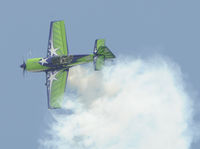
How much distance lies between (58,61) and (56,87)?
2.93 m

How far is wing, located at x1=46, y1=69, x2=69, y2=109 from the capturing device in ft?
367

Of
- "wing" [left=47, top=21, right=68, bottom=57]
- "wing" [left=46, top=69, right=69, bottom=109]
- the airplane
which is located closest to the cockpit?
the airplane

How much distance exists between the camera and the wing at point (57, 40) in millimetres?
113938

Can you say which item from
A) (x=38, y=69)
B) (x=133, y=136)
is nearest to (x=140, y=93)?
(x=133, y=136)

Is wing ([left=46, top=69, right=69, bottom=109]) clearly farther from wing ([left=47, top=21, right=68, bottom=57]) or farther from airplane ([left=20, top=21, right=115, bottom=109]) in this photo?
wing ([left=47, top=21, right=68, bottom=57])

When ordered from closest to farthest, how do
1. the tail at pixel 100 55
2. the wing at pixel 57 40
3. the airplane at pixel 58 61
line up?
the tail at pixel 100 55 → the airplane at pixel 58 61 → the wing at pixel 57 40

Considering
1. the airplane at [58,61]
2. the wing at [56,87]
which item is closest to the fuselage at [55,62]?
the airplane at [58,61]

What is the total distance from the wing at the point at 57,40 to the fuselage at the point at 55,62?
95 cm

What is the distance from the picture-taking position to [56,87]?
11275 cm

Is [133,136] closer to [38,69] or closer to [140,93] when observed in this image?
[140,93]

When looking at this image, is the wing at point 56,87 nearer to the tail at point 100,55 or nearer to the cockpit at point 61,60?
the cockpit at point 61,60

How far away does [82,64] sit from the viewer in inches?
4461

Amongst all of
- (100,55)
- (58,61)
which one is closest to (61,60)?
(58,61)

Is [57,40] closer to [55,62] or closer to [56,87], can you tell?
[55,62]
